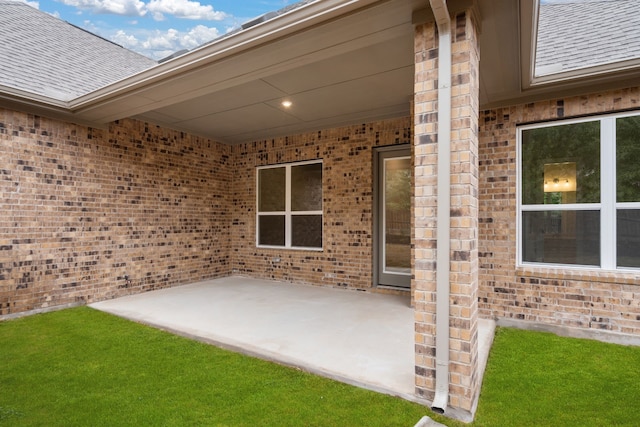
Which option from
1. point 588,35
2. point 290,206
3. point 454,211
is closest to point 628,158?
point 588,35

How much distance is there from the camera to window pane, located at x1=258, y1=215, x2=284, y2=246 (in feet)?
22.5

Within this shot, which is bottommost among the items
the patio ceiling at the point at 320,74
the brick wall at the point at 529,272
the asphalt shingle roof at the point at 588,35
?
the brick wall at the point at 529,272

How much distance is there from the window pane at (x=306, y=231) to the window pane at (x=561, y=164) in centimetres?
337

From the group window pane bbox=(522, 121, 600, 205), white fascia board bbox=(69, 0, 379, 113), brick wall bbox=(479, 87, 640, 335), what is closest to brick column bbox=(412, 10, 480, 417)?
white fascia board bbox=(69, 0, 379, 113)

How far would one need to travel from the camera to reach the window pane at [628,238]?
3.54 m

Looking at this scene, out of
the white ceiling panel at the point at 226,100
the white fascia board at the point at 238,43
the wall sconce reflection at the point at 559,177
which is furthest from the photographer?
the white ceiling panel at the point at 226,100

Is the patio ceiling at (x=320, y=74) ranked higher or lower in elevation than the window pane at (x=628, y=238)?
higher

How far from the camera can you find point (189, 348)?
131 inches

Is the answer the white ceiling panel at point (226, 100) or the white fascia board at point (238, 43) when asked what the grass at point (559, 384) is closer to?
the white fascia board at point (238, 43)

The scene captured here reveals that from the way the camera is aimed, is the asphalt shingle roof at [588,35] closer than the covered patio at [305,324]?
No

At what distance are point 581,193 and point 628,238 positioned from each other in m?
0.61

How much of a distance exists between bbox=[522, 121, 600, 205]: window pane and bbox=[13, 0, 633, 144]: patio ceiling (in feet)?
1.47

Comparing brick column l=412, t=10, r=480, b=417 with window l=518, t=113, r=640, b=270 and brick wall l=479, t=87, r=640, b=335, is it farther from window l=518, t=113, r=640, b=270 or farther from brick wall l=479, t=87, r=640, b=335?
window l=518, t=113, r=640, b=270

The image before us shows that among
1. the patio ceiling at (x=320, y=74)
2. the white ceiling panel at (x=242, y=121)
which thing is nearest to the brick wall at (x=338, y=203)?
the patio ceiling at (x=320, y=74)
